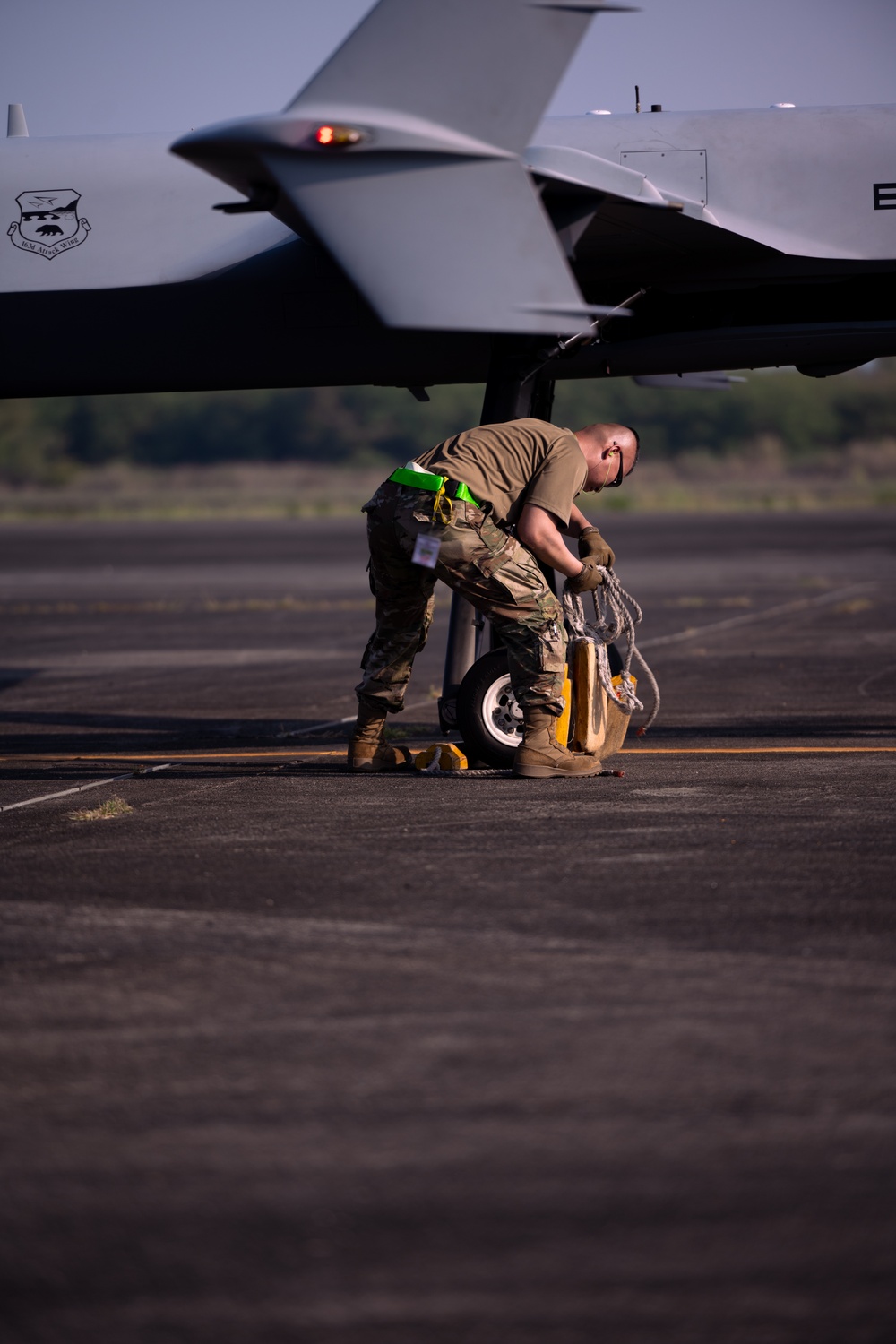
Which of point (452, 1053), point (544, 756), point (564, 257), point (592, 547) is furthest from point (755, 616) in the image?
point (452, 1053)

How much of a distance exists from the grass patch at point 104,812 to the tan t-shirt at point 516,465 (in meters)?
2.48

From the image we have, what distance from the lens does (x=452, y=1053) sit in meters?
4.01

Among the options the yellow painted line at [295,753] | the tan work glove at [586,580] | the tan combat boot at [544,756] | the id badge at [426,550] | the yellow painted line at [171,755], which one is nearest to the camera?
the id badge at [426,550]

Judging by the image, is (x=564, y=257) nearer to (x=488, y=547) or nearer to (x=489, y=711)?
(x=488, y=547)

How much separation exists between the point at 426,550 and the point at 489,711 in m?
1.21

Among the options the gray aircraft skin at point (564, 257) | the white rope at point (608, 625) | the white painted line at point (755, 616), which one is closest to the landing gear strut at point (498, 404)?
the gray aircraft skin at point (564, 257)

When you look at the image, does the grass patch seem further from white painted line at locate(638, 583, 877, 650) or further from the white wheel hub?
white painted line at locate(638, 583, 877, 650)

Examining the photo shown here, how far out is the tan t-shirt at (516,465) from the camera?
8141 millimetres

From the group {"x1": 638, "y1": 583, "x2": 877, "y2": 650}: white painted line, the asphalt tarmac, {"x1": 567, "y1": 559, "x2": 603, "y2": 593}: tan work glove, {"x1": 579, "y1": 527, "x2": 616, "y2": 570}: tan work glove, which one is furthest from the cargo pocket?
{"x1": 638, "y1": 583, "x2": 877, "y2": 650}: white painted line

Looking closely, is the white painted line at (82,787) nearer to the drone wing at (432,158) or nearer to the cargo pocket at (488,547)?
the cargo pocket at (488,547)

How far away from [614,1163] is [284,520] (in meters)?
55.0

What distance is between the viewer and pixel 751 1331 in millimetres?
2646

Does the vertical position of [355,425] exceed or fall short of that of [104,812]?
it exceeds it

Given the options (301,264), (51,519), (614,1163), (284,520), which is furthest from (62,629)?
(51,519)
